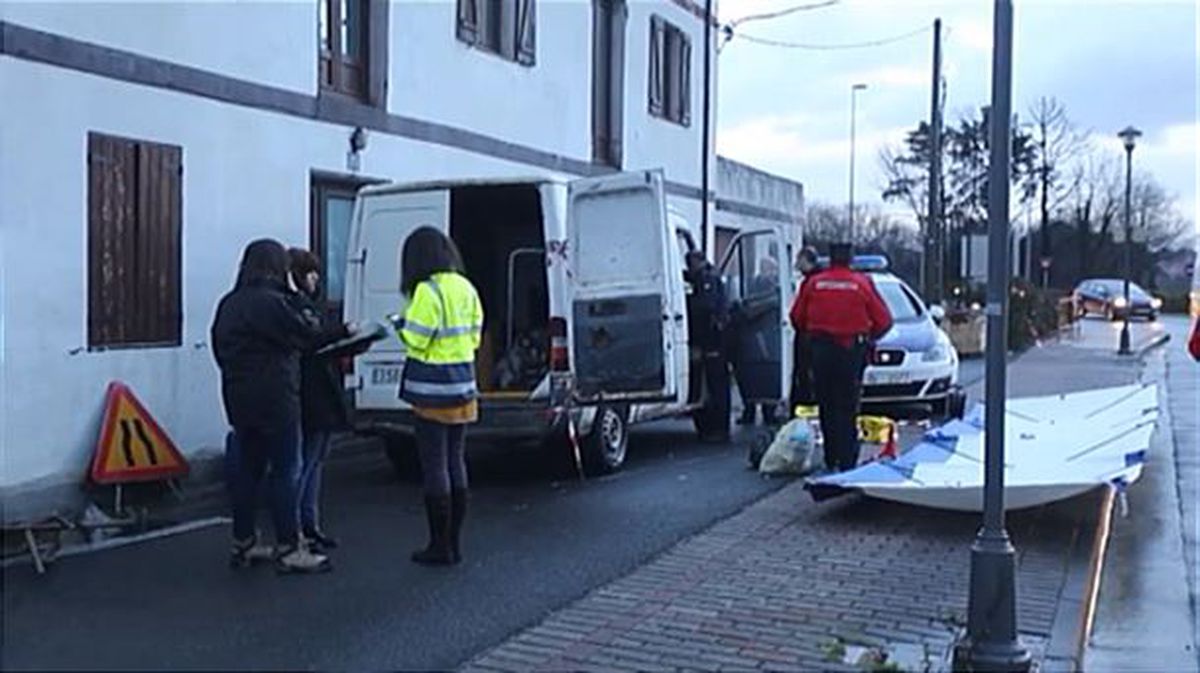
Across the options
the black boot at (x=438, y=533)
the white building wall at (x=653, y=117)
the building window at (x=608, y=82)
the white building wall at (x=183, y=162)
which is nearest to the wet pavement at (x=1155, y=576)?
the black boot at (x=438, y=533)

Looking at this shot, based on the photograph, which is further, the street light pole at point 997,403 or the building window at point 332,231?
the building window at point 332,231

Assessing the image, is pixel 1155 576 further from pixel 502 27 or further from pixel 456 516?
pixel 502 27

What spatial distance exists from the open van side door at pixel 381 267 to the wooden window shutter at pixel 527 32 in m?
5.81

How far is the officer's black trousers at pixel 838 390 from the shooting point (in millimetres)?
10758

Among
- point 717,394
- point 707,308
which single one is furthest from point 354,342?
point 717,394

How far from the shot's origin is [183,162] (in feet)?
36.0

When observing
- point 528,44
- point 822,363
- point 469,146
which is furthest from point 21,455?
point 528,44

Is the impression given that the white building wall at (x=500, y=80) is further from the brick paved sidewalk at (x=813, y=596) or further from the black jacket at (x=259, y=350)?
the brick paved sidewalk at (x=813, y=596)

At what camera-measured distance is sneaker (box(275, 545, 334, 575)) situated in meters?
7.78

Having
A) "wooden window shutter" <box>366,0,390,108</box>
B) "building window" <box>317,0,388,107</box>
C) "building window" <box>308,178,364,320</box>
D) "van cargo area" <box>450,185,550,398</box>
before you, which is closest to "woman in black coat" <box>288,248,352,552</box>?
"van cargo area" <box>450,185,550,398</box>

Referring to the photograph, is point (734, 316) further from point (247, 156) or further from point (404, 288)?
point (404, 288)

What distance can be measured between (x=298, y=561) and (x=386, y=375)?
333 centimetres

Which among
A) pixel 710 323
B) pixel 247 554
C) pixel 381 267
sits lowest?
pixel 247 554

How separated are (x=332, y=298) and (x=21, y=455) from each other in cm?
432
